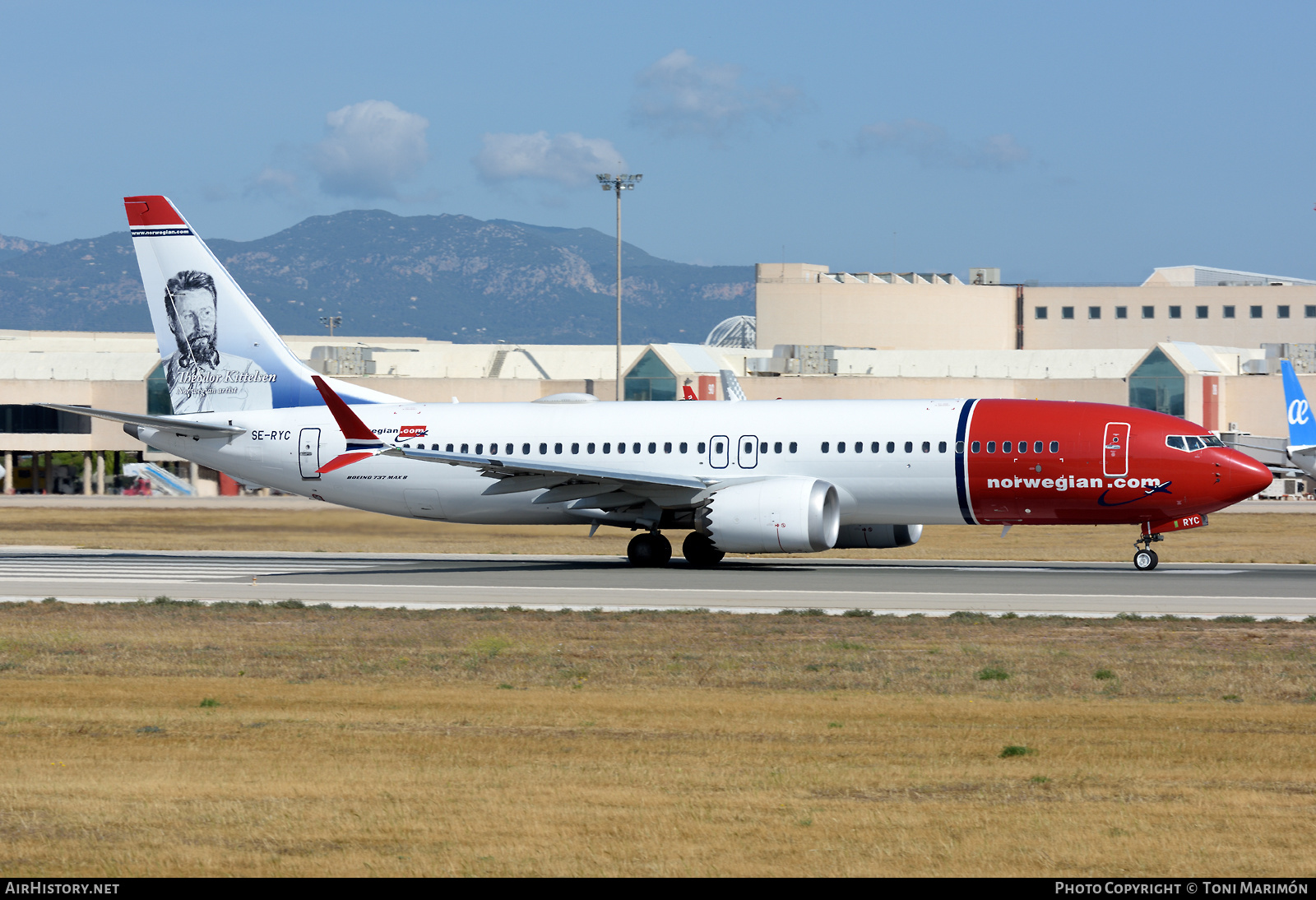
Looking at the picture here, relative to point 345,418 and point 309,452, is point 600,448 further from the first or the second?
point 309,452

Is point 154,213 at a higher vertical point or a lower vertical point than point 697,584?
higher

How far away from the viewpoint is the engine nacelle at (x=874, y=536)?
3869cm

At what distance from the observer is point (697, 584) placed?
1293 inches

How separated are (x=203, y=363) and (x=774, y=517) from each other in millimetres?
17215

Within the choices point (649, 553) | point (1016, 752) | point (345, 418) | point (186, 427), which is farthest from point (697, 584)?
point (1016, 752)

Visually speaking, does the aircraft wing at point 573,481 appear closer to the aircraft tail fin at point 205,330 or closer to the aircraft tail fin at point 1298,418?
the aircraft tail fin at point 205,330

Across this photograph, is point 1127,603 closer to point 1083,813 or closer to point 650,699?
point 650,699

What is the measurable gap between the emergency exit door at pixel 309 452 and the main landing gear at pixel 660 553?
8.98 meters

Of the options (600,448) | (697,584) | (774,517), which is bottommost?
(697,584)

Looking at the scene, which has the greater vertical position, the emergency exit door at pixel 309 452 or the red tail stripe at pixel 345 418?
the red tail stripe at pixel 345 418
